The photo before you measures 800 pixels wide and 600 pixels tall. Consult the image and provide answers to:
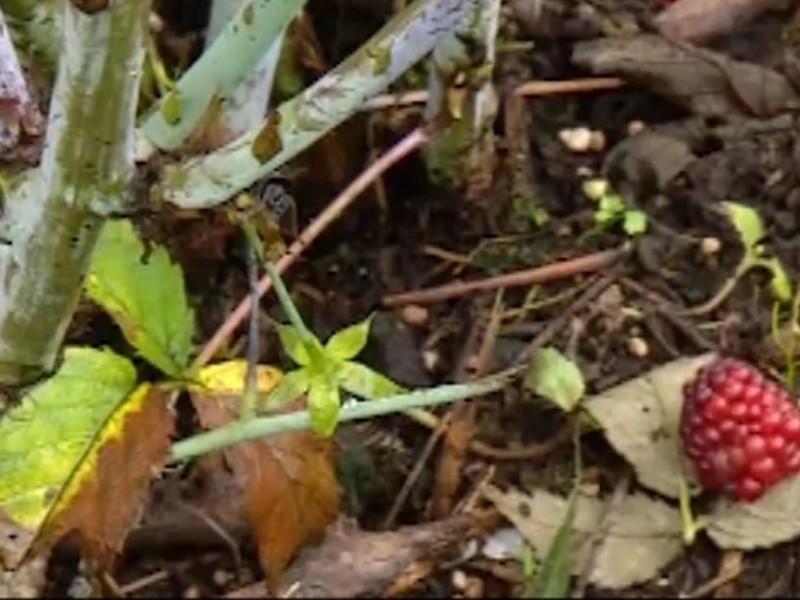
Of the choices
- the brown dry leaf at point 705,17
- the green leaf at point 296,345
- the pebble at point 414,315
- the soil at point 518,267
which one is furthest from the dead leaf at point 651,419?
the green leaf at point 296,345

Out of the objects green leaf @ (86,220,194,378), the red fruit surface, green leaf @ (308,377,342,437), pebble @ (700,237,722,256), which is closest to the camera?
green leaf @ (308,377,342,437)

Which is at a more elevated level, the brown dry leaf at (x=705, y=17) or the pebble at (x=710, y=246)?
the brown dry leaf at (x=705, y=17)

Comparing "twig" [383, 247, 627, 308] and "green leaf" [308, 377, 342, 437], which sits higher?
"green leaf" [308, 377, 342, 437]

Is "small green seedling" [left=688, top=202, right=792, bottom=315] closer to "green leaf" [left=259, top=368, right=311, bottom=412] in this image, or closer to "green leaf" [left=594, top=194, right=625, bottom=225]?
"green leaf" [left=594, top=194, right=625, bottom=225]

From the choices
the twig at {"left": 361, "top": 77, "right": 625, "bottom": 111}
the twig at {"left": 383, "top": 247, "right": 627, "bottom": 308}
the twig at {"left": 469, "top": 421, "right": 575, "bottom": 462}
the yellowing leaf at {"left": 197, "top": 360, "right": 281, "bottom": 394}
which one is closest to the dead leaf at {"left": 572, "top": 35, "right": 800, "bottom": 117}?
the twig at {"left": 361, "top": 77, "right": 625, "bottom": 111}

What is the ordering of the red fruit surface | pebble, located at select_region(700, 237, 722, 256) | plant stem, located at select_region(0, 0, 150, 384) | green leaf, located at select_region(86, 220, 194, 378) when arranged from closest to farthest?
plant stem, located at select_region(0, 0, 150, 384) → green leaf, located at select_region(86, 220, 194, 378) → the red fruit surface → pebble, located at select_region(700, 237, 722, 256)

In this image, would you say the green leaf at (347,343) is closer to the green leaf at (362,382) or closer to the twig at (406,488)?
the green leaf at (362,382)
